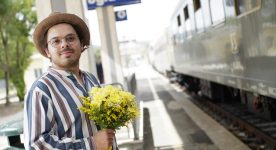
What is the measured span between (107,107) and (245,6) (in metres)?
4.12

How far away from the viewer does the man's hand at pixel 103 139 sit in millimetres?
2414

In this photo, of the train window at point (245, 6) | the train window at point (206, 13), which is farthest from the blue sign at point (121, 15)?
the train window at point (245, 6)

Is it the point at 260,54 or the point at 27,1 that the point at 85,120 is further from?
the point at 27,1

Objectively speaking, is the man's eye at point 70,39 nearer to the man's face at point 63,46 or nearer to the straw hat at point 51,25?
the man's face at point 63,46

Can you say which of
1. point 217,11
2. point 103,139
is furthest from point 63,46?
point 217,11

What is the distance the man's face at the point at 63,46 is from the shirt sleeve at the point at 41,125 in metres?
0.27

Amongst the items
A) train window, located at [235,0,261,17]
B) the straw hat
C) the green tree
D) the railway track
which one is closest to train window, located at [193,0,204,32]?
the railway track

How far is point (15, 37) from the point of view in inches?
1144

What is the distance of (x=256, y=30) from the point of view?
18.4 feet

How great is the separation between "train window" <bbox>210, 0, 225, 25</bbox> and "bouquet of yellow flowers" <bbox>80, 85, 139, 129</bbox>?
17.2 feet

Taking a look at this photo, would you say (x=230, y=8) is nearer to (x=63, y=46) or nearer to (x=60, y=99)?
(x=63, y=46)

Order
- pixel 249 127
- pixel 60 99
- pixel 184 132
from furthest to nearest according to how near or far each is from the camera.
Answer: pixel 184 132, pixel 249 127, pixel 60 99

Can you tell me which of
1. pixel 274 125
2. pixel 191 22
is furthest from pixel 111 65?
pixel 274 125

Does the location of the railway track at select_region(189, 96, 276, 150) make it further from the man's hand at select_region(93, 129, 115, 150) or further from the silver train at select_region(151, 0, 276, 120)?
the man's hand at select_region(93, 129, 115, 150)
